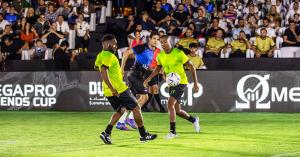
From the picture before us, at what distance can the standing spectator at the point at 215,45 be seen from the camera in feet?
83.7

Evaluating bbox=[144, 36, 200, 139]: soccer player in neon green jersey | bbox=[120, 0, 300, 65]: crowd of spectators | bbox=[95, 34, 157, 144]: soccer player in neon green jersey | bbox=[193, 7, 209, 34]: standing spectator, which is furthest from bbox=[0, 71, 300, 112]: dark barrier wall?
bbox=[95, 34, 157, 144]: soccer player in neon green jersey

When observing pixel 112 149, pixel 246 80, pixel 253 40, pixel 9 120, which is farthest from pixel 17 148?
pixel 253 40

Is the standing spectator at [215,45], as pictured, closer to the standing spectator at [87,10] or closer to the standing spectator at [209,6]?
the standing spectator at [209,6]

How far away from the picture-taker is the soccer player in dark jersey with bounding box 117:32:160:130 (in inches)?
709

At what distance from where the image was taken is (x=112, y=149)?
1366 cm

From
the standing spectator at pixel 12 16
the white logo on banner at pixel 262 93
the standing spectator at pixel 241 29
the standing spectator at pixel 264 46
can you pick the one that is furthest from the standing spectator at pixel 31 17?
the white logo on banner at pixel 262 93

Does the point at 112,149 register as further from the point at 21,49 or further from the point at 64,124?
the point at 21,49

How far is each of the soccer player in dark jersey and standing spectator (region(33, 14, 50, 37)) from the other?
10.3 metres

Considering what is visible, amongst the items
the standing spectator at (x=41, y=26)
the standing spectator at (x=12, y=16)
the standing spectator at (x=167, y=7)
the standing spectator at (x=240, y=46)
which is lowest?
the standing spectator at (x=240, y=46)

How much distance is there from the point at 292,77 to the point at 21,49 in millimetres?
10524

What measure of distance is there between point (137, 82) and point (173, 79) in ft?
9.33

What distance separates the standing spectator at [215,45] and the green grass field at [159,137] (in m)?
3.30

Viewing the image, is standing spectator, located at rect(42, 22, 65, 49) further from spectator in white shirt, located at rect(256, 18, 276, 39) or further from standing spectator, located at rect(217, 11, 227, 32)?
spectator in white shirt, located at rect(256, 18, 276, 39)

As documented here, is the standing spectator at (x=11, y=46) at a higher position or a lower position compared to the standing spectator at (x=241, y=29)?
lower
